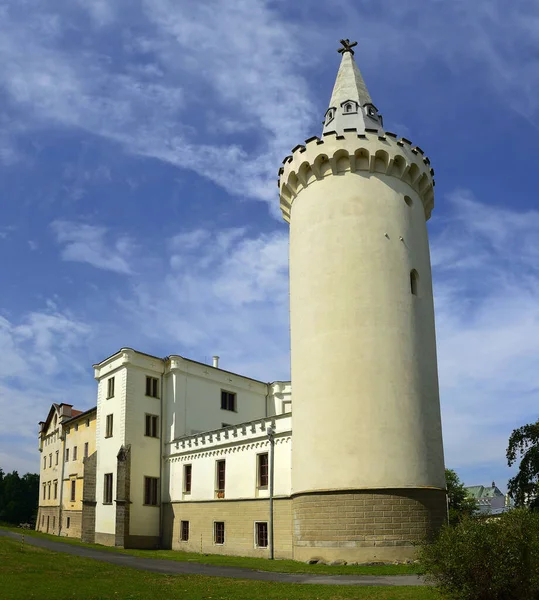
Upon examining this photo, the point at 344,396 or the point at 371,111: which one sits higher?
the point at 371,111

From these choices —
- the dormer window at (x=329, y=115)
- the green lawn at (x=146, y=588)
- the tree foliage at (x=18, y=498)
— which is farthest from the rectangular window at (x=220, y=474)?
the tree foliage at (x=18, y=498)

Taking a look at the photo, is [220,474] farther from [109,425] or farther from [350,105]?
[350,105]

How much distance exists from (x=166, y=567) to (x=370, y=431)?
9.20 metres

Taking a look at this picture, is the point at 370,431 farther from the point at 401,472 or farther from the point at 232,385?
the point at 232,385

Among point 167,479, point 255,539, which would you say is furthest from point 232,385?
point 255,539

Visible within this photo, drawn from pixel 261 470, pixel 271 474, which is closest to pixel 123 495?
pixel 261 470

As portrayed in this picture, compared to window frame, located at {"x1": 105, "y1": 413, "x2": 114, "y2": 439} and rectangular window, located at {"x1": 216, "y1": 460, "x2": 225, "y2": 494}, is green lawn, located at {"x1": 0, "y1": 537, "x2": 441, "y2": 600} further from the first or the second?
window frame, located at {"x1": 105, "y1": 413, "x2": 114, "y2": 439}

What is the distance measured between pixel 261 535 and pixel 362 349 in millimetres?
11496

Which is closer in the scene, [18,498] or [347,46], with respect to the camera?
[347,46]

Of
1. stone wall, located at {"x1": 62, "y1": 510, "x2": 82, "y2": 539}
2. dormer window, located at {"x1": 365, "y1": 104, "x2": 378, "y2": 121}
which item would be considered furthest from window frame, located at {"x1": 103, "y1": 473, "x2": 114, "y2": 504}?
dormer window, located at {"x1": 365, "y1": 104, "x2": 378, "y2": 121}

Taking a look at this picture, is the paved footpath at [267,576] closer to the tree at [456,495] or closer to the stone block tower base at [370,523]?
the stone block tower base at [370,523]

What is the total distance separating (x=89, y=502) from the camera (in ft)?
131

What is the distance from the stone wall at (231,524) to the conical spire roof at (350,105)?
18299 millimetres

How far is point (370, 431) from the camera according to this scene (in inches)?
937
